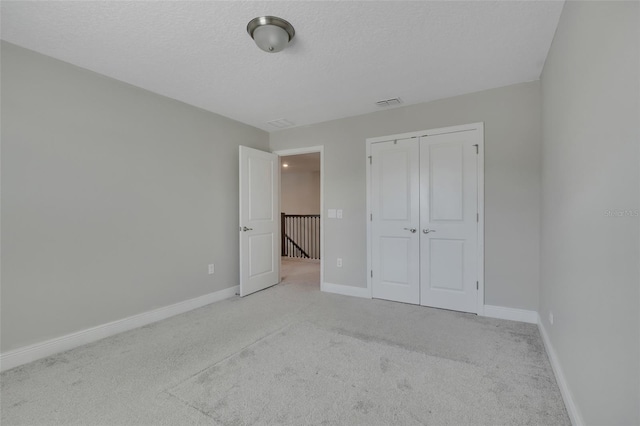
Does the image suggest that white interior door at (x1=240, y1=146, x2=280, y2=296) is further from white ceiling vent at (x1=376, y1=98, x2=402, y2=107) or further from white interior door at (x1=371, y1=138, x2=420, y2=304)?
white ceiling vent at (x1=376, y1=98, x2=402, y2=107)

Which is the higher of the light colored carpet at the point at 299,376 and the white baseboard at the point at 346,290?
the white baseboard at the point at 346,290

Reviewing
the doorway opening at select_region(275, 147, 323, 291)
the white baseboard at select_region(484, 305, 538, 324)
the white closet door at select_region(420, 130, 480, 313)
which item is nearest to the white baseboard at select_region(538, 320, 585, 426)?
the white baseboard at select_region(484, 305, 538, 324)

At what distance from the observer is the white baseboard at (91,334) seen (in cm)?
214

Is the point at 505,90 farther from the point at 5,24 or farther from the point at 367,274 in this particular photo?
the point at 5,24

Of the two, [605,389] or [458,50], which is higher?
[458,50]

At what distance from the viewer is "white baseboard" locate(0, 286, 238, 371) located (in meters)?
2.14

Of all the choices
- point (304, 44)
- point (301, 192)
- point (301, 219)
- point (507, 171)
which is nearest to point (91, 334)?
point (304, 44)

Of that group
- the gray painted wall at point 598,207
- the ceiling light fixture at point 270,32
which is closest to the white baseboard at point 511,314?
the gray painted wall at point 598,207

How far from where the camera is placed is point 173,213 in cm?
325

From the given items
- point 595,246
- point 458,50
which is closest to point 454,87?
point 458,50

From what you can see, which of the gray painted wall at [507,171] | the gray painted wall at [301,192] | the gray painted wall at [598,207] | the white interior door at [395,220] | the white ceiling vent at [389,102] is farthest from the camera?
the gray painted wall at [301,192]

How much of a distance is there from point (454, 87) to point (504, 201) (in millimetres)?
1329

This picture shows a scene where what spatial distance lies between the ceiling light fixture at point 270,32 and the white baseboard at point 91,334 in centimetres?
286

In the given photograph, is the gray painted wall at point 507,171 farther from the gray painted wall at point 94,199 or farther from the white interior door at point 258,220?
the gray painted wall at point 94,199
